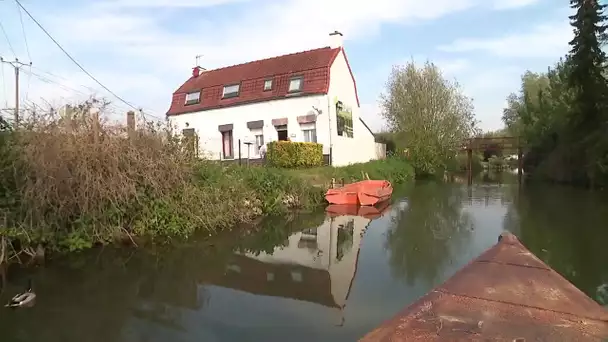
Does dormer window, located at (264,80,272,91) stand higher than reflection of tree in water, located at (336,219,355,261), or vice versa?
dormer window, located at (264,80,272,91)

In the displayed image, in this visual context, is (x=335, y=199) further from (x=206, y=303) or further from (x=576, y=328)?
(x=576, y=328)

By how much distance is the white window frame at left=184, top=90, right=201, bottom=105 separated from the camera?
3089cm

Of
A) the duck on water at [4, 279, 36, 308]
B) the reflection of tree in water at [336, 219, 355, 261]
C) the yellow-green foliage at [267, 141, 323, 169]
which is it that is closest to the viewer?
the duck on water at [4, 279, 36, 308]

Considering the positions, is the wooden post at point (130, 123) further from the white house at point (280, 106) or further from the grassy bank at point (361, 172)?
the white house at point (280, 106)

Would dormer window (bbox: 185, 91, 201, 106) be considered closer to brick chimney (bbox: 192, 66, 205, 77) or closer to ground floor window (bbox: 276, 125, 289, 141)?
brick chimney (bbox: 192, 66, 205, 77)

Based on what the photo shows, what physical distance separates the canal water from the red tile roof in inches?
547

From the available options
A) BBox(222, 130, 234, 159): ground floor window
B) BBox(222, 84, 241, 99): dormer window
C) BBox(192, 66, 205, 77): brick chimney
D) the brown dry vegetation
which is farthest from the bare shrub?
BBox(192, 66, 205, 77): brick chimney

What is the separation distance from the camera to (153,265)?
8.98 meters

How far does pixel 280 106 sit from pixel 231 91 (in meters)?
4.47

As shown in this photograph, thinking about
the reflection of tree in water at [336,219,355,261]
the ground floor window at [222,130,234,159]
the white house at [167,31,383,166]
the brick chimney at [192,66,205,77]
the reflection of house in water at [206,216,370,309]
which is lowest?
the reflection of house in water at [206,216,370,309]

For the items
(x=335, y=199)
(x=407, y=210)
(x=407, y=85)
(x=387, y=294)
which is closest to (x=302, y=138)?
(x=335, y=199)

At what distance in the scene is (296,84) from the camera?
88.2 ft

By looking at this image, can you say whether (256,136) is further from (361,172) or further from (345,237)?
(345,237)

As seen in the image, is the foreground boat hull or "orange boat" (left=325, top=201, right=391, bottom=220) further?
"orange boat" (left=325, top=201, right=391, bottom=220)
